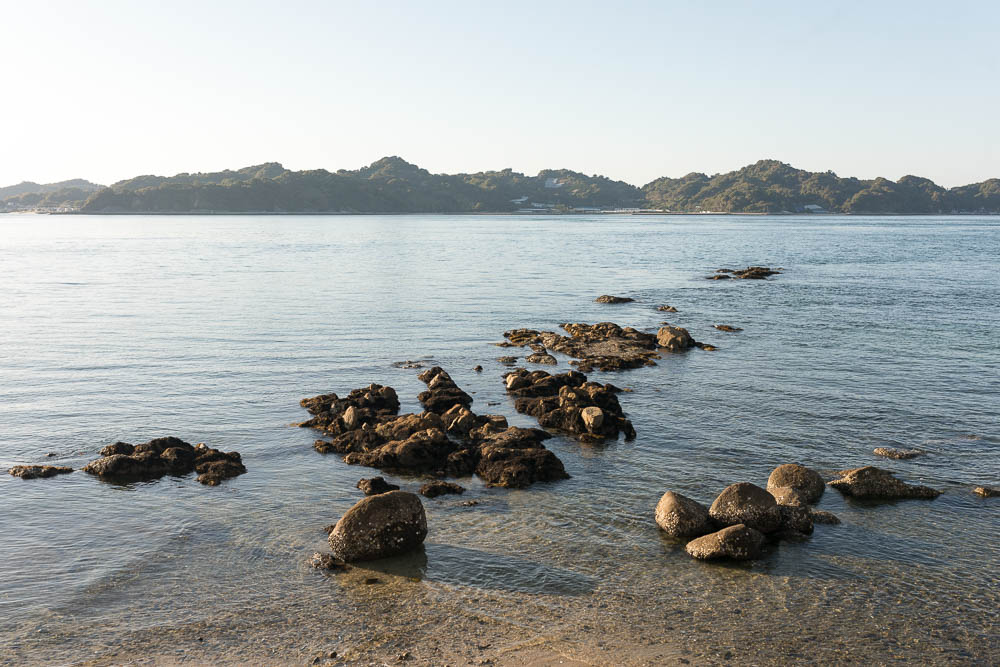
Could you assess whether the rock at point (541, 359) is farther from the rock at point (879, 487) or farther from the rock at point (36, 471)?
the rock at point (36, 471)

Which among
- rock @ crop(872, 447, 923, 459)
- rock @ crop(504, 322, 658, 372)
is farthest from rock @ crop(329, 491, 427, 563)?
rock @ crop(504, 322, 658, 372)

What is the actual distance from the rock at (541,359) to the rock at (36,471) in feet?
62.5

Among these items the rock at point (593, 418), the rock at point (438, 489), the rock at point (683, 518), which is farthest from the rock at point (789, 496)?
the rock at point (438, 489)

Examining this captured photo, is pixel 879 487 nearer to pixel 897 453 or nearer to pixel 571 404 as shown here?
pixel 897 453

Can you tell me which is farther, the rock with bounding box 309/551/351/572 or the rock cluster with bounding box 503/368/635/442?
the rock cluster with bounding box 503/368/635/442

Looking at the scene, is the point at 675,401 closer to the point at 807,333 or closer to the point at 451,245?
the point at 807,333

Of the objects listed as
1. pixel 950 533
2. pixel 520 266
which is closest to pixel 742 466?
pixel 950 533

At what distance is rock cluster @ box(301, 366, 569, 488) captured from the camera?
762 inches

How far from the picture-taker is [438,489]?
1819cm

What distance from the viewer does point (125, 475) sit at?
19.0m

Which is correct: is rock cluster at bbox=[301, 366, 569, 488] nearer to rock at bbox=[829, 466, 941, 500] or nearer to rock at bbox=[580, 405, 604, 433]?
rock at bbox=[580, 405, 604, 433]

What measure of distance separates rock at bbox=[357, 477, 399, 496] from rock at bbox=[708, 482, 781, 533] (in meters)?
7.64

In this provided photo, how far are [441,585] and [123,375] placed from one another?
2194 cm

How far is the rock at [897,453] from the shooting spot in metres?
20.7
